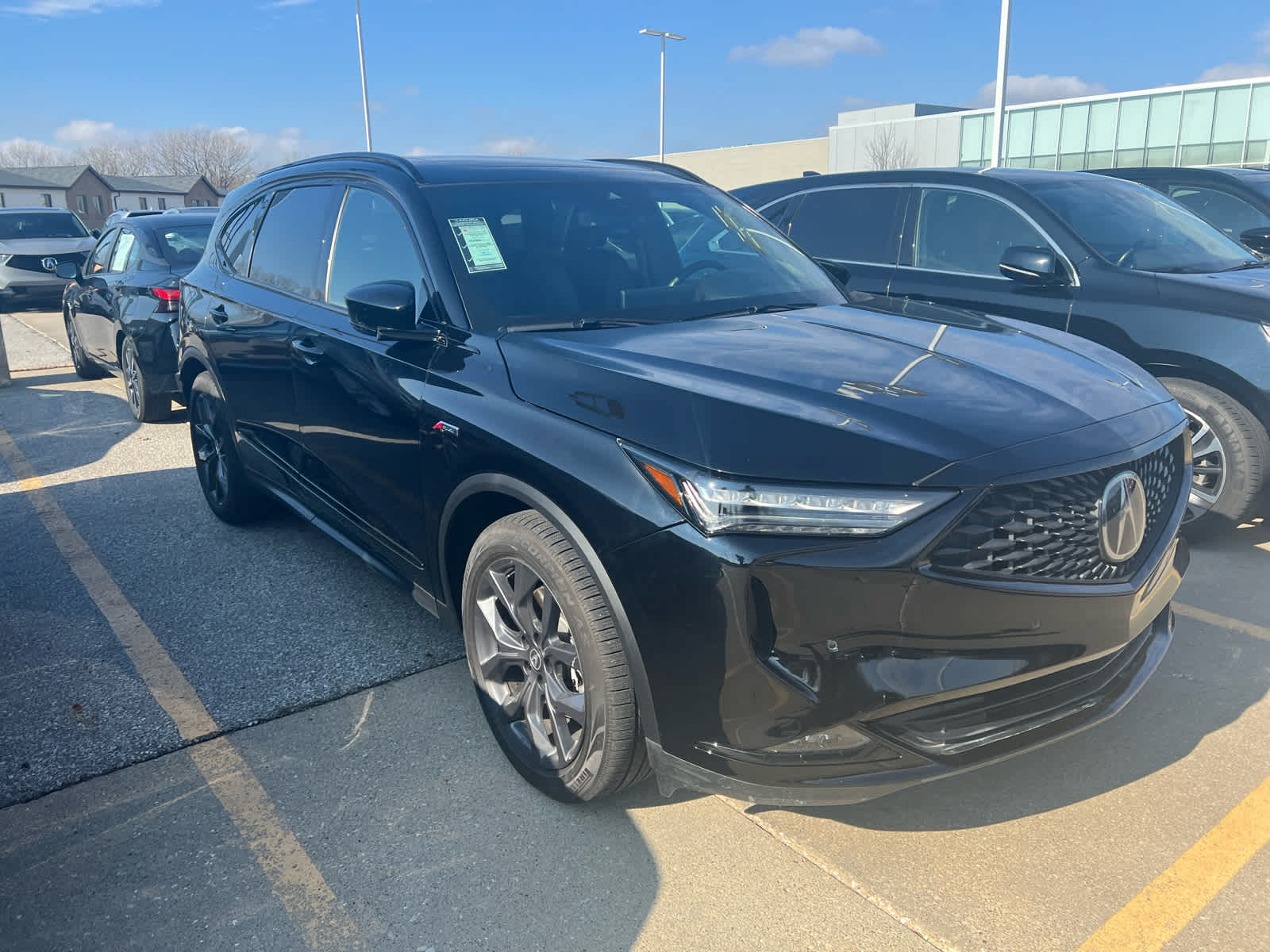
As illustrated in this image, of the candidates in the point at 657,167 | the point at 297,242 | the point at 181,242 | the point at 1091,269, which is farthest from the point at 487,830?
the point at 181,242

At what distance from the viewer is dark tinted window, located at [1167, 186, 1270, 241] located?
7.25 m

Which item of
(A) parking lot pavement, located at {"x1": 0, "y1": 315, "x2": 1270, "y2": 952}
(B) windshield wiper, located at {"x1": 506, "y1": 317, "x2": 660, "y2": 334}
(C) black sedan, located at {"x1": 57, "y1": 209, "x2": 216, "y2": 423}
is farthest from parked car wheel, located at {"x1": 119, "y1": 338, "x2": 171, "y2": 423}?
(B) windshield wiper, located at {"x1": 506, "y1": 317, "x2": 660, "y2": 334}

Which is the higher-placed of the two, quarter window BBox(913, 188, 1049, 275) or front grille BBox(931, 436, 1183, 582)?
quarter window BBox(913, 188, 1049, 275)

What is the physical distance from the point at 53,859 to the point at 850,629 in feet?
7.16

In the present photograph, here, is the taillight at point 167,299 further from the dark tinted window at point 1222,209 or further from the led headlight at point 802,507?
the dark tinted window at point 1222,209

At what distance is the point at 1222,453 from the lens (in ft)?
15.0

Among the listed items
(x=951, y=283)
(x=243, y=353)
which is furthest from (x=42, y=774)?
(x=951, y=283)

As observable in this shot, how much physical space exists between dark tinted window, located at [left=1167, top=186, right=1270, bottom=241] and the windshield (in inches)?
72.6

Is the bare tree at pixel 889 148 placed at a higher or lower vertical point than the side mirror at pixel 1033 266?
higher

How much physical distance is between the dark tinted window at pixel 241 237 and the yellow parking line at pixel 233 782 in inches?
63.1

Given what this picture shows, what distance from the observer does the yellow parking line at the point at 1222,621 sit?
377 cm

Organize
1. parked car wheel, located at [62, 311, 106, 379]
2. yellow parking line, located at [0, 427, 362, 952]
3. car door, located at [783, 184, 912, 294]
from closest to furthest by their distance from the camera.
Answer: yellow parking line, located at [0, 427, 362, 952] → car door, located at [783, 184, 912, 294] → parked car wheel, located at [62, 311, 106, 379]

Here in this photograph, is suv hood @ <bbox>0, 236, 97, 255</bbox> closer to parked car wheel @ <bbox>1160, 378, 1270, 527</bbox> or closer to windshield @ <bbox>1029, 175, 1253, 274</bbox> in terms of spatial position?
windshield @ <bbox>1029, 175, 1253, 274</bbox>

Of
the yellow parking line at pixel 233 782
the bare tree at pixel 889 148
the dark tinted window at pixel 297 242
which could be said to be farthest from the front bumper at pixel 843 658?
the bare tree at pixel 889 148
